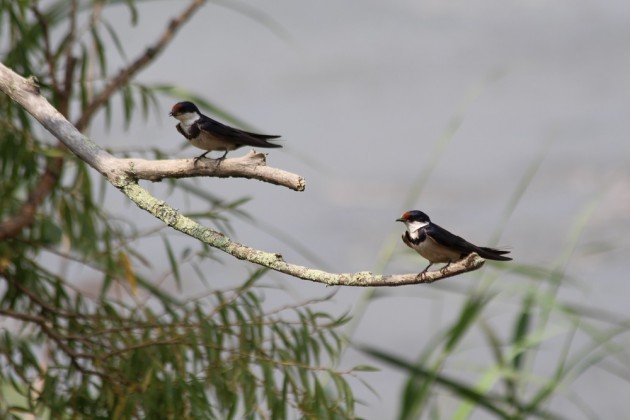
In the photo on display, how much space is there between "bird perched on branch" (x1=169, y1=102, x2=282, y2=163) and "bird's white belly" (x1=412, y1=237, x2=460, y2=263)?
8.1 inches

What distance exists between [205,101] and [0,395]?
0.89 m

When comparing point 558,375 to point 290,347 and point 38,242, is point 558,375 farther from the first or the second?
point 38,242

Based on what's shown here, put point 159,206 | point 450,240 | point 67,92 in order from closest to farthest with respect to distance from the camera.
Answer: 1. point 450,240
2. point 159,206
3. point 67,92

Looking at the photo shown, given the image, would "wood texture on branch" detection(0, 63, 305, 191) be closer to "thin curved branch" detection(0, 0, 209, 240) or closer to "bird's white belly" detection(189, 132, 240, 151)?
"bird's white belly" detection(189, 132, 240, 151)

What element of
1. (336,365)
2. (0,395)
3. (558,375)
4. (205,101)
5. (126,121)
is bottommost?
(0,395)

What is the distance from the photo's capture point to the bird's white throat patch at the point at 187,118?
4.15 feet

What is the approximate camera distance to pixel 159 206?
4.13ft

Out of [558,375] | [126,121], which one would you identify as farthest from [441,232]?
[126,121]

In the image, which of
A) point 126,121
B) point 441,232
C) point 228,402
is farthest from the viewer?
point 126,121

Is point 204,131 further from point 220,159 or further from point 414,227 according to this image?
point 414,227

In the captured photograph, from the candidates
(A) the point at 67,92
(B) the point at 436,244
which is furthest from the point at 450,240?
(A) the point at 67,92

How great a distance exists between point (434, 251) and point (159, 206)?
0.30 meters

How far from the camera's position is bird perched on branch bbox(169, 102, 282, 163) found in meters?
1.23

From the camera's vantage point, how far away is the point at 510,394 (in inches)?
108
